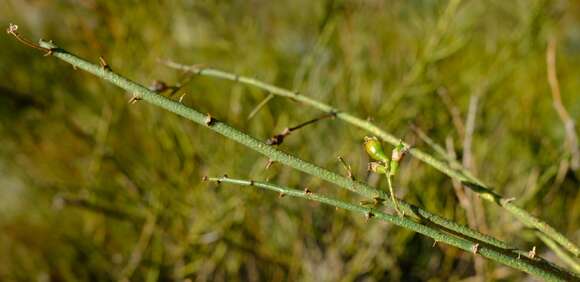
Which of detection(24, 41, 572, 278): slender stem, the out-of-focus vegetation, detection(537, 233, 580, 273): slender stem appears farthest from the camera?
the out-of-focus vegetation

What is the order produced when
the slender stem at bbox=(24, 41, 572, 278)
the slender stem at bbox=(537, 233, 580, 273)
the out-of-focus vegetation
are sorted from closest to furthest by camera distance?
the slender stem at bbox=(24, 41, 572, 278) < the slender stem at bbox=(537, 233, 580, 273) < the out-of-focus vegetation

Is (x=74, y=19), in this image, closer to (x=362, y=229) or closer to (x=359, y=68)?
(x=359, y=68)

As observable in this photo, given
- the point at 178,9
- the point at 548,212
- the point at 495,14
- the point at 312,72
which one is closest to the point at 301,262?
the point at 312,72

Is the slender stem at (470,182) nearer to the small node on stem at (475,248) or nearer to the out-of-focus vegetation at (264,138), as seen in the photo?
the small node on stem at (475,248)

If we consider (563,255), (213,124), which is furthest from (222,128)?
(563,255)

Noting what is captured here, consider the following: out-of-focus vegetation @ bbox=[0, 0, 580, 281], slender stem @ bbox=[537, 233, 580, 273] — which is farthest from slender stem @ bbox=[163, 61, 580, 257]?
out-of-focus vegetation @ bbox=[0, 0, 580, 281]

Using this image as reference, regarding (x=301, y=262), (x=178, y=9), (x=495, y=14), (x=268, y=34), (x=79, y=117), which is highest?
(x=495, y=14)

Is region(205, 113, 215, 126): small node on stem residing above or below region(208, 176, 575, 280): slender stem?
above

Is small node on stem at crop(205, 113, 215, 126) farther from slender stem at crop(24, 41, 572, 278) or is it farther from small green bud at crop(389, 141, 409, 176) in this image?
small green bud at crop(389, 141, 409, 176)

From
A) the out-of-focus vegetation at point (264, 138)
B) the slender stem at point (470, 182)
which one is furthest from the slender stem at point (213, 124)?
the out-of-focus vegetation at point (264, 138)
